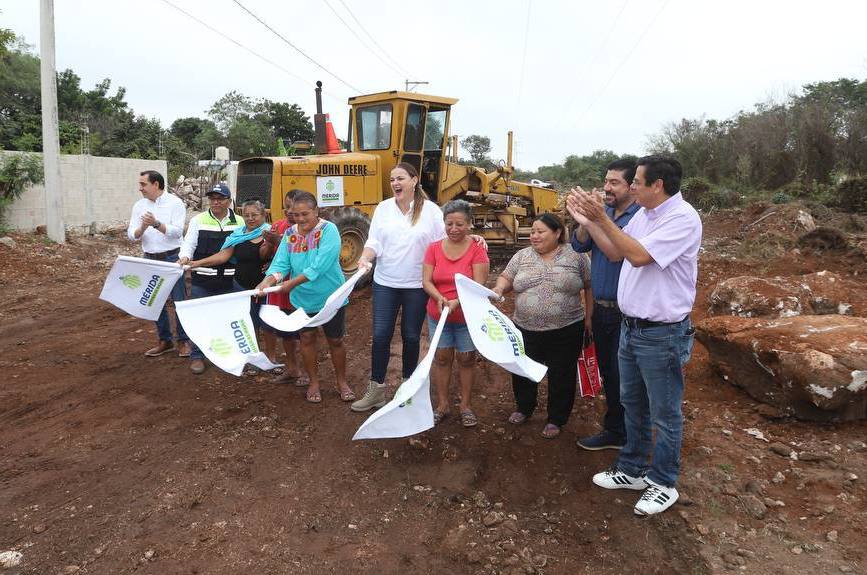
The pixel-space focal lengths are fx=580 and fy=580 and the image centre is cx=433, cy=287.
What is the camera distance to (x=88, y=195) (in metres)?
14.2

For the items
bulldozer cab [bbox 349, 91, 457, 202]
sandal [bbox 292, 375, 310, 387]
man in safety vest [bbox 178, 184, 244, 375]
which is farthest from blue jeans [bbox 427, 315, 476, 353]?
bulldozer cab [bbox 349, 91, 457, 202]

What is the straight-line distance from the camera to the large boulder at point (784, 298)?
5.47 metres

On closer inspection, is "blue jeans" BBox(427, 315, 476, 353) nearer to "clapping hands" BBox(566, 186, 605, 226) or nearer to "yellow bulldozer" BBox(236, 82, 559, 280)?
"clapping hands" BBox(566, 186, 605, 226)

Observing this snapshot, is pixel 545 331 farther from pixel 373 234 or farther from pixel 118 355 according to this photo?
pixel 118 355

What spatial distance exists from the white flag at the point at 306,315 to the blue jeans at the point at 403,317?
23 centimetres

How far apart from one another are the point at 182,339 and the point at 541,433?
3.65 metres

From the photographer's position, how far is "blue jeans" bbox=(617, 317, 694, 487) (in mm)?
2990

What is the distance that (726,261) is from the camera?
9312 mm

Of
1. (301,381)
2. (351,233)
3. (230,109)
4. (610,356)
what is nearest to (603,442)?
(610,356)

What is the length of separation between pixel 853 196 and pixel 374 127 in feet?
36.0

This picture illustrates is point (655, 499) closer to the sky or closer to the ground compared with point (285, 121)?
closer to the ground

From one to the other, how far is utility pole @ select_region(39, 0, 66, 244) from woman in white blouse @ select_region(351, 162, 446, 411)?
1050 centimetres

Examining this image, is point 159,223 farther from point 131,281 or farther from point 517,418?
point 517,418

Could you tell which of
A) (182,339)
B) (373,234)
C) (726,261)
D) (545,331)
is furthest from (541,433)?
(726,261)
